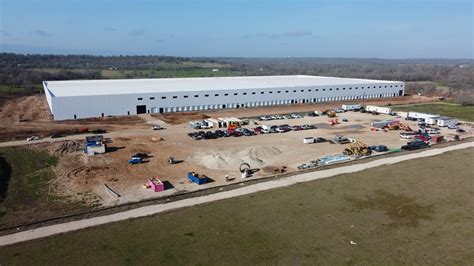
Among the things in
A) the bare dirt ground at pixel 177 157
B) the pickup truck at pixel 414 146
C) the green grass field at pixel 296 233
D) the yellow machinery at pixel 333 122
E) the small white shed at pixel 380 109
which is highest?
the small white shed at pixel 380 109

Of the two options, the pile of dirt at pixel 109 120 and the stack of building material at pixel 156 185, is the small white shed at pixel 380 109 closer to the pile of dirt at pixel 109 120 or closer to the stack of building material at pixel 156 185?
the pile of dirt at pixel 109 120

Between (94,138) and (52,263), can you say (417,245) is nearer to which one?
(52,263)

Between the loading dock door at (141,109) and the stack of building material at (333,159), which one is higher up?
the loading dock door at (141,109)

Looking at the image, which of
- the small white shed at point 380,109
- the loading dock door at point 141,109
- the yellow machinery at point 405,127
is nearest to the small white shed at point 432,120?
the yellow machinery at point 405,127

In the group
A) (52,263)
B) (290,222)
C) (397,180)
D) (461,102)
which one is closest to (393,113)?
(461,102)

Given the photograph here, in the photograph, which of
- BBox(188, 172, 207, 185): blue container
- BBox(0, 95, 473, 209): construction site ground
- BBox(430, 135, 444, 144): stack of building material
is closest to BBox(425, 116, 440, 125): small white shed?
BBox(0, 95, 473, 209): construction site ground

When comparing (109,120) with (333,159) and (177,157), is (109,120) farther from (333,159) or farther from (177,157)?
(333,159)

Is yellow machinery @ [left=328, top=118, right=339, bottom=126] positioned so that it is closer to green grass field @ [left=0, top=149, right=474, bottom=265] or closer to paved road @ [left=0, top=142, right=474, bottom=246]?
paved road @ [left=0, top=142, right=474, bottom=246]
